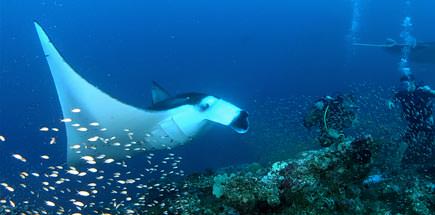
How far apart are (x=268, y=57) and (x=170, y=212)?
45.9m

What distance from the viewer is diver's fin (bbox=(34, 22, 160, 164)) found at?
5.67 meters

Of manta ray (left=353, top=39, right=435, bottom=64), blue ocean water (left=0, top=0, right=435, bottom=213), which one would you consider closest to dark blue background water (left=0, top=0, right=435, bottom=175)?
blue ocean water (left=0, top=0, right=435, bottom=213)

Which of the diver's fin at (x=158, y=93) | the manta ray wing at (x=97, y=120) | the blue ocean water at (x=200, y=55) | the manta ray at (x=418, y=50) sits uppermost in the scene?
the blue ocean water at (x=200, y=55)

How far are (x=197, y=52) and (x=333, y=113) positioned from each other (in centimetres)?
4786

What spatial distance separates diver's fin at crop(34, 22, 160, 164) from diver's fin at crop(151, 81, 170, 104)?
723 millimetres

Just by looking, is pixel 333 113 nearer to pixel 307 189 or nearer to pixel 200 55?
pixel 307 189

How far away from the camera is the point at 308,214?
155 inches

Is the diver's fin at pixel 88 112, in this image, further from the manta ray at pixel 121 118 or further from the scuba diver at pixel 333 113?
the scuba diver at pixel 333 113

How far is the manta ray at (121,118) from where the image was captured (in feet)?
19.0

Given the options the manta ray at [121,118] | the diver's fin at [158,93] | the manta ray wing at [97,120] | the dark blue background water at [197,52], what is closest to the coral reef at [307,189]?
the manta ray at [121,118]

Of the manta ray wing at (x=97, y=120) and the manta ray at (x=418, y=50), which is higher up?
the manta ray at (x=418, y=50)

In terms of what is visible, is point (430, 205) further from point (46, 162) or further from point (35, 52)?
point (35, 52)

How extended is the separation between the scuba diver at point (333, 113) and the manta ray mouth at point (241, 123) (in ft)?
3.31

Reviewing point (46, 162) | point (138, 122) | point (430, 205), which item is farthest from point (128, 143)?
point (46, 162)
